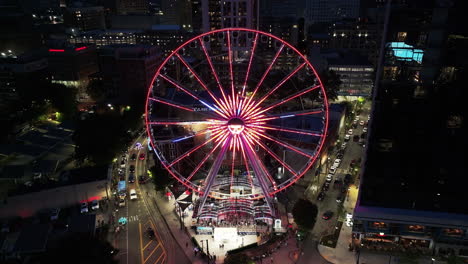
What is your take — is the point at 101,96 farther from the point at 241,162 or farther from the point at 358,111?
the point at 358,111

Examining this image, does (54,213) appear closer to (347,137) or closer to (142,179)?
(142,179)

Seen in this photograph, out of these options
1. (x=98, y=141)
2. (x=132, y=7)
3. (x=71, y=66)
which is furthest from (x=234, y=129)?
(x=132, y=7)

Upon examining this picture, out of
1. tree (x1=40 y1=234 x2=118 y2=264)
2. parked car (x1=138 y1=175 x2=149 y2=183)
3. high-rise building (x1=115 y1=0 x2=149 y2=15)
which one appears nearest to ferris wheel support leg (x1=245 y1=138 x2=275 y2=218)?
tree (x1=40 y1=234 x2=118 y2=264)

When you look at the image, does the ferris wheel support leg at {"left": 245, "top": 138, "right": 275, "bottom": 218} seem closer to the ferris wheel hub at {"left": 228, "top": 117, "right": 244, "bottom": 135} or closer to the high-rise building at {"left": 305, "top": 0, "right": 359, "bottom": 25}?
the ferris wheel hub at {"left": 228, "top": 117, "right": 244, "bottom": 135}

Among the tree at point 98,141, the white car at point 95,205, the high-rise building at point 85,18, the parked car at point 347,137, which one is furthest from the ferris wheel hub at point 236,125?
the high-rise building at point 85,18

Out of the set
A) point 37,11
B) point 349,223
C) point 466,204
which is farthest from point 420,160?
point 37,11

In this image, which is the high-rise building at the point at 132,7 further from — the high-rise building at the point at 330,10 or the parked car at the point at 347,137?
the parked car at the point at 347,137

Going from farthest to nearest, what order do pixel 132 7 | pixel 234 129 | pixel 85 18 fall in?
pixel 132 7, pixel 85 18, pixel 234 129
